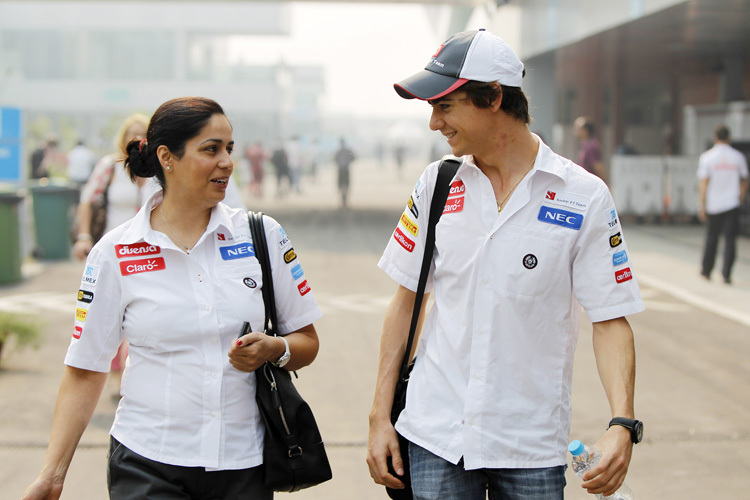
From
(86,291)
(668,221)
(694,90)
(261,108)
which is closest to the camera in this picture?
(86,291)

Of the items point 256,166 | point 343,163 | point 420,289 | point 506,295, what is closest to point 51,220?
point 343,163

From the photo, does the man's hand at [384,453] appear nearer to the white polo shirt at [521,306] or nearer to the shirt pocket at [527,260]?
the white polo shirt at [521,306]

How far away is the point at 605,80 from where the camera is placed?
3169cm

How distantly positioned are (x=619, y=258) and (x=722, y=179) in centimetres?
1037

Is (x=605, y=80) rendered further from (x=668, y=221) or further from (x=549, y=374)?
(x=549, y=374)

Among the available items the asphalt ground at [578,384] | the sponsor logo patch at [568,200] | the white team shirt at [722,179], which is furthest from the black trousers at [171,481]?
the white team shirt at [722,179]

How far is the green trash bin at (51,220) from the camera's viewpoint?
49.5ft

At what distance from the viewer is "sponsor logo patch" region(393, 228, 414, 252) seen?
298 centimetres

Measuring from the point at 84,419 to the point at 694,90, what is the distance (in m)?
29.7

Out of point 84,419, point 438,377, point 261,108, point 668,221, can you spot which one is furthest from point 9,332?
point 261,108

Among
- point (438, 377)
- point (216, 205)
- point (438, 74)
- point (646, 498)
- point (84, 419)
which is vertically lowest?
point (646, 498)

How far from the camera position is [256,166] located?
1267 inches

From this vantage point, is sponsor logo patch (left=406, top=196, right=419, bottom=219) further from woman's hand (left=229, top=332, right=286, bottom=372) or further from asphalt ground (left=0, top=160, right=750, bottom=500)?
asphalt ground (left=0, top=160, right=750, bottom=500)

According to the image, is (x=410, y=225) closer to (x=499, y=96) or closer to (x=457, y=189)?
(x=457, y=189)
